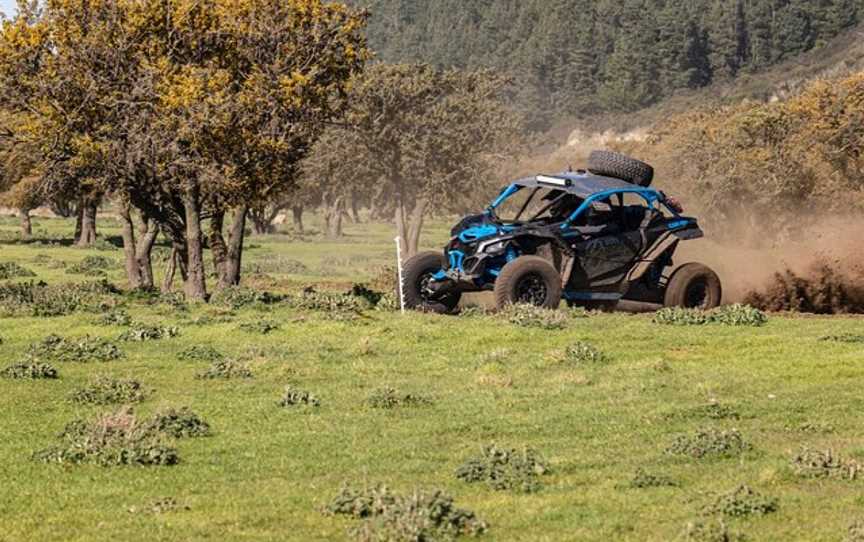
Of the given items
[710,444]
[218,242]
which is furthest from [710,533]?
[218,242]

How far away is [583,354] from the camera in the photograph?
17125mm

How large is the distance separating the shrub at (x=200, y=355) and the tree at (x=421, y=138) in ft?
125

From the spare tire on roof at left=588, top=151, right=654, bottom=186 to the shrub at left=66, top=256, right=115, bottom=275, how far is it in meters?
24.7

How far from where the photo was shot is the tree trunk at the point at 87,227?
64000 mm

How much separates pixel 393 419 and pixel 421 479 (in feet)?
9.01

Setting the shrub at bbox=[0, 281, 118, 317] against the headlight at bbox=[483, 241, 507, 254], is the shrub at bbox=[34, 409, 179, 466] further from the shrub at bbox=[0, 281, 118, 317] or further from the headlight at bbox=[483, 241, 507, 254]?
the shrub at bbox=[0, 281, 118, 317]

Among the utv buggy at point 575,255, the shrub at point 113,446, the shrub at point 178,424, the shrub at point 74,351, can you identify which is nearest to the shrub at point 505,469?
the shrub at point 113,446

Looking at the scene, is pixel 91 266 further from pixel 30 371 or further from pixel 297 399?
pixel 297 399

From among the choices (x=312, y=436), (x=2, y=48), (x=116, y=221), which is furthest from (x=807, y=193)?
(x=116, y=221)

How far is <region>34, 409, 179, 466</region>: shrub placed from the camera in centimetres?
1139

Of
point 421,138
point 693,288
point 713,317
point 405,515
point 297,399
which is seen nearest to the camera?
point 405,515

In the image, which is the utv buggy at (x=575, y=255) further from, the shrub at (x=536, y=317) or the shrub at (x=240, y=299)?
the shrub at (x=240, y=299)

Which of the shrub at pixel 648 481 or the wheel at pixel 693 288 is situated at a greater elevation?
the wheel at pixel 693 288

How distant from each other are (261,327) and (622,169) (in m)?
8.15
